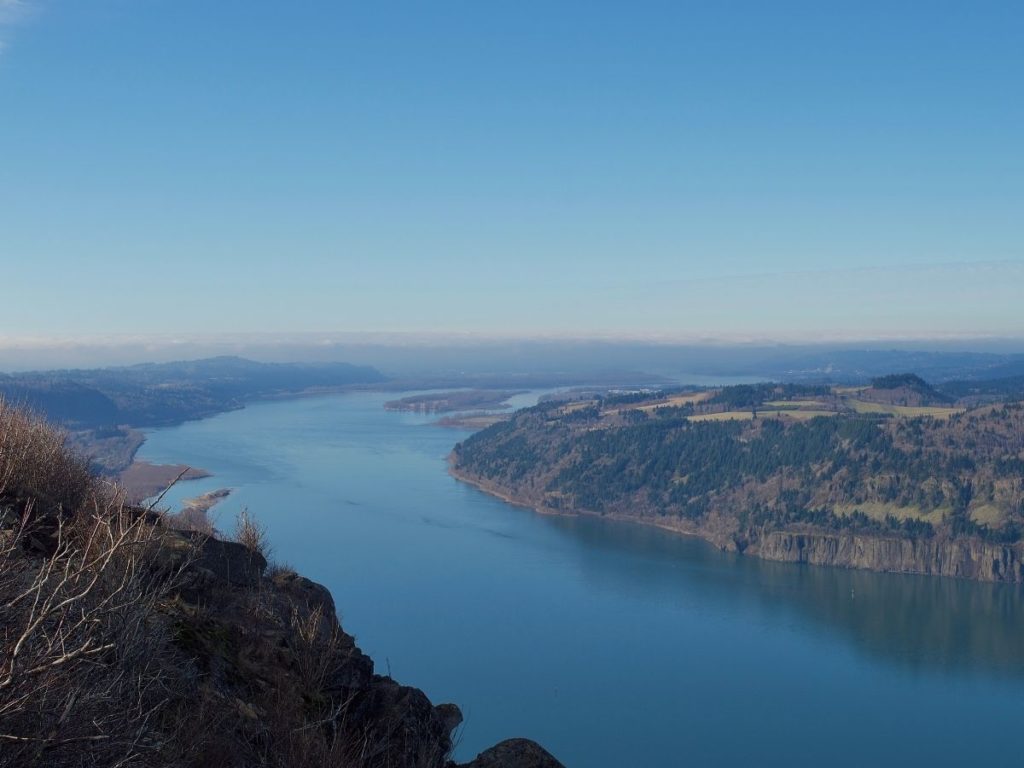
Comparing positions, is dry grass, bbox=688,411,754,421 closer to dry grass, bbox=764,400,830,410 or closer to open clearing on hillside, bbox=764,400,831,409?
dry grass, bbox=764,400,830,410

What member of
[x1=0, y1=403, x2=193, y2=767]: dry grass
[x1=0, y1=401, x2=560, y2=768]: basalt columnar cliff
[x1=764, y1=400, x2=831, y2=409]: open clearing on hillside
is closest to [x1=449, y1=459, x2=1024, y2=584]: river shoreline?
[x1=764, y1=400, x2=831, y2=409]: open clearing on hillside

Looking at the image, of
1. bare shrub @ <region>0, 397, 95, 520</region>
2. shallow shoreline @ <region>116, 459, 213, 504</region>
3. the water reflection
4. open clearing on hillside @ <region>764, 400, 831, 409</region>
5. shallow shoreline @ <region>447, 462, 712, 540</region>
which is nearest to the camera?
bare shrub @ <region>0, 397, 95, 520</region>

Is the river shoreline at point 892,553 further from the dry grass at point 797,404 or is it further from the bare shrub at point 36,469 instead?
the bare shrub at point 36,469

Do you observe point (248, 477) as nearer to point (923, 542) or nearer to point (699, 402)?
point (923, 542)

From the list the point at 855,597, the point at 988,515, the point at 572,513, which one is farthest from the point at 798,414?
the point at 855,597

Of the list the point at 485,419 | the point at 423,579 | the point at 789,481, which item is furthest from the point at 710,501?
the point at 485,419

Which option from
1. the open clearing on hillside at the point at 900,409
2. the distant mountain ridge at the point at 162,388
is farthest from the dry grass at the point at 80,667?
the open clearing on hillside at the point at 900,409
